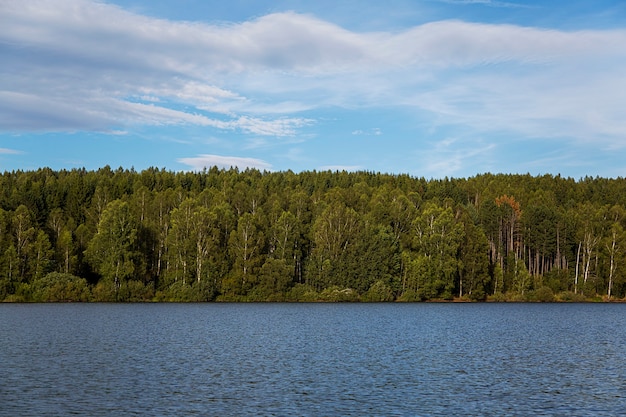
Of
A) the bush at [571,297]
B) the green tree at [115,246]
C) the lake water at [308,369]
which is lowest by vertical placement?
the lake water at [308,369]

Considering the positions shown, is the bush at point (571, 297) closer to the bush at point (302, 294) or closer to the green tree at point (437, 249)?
the green tree at point (437, 249)

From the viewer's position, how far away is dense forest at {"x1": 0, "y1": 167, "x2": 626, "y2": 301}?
5354 inches

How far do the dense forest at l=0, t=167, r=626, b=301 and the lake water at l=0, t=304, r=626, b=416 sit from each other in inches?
2255

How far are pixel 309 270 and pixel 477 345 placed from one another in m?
88.7

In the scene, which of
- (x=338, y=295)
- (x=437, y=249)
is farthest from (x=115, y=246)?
(x=437, y=249)

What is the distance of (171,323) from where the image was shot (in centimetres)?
8094

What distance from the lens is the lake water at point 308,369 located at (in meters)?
33.1

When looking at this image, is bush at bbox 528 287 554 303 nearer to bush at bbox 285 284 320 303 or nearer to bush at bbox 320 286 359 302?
bush at bbox 320 286 359 302

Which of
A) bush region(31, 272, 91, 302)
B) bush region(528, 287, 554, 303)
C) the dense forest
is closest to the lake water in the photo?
bush region(31, 272, 91, 302)

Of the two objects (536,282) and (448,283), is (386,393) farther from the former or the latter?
(536,282)

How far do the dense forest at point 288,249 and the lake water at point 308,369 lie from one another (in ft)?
188

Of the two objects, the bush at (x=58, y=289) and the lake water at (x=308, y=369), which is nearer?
the lake water at (x=308, y=369)

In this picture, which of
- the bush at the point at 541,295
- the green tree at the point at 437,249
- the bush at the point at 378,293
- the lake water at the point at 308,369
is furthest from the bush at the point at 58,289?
the bush at the point at 541,295

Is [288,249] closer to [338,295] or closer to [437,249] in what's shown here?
[338,295]
